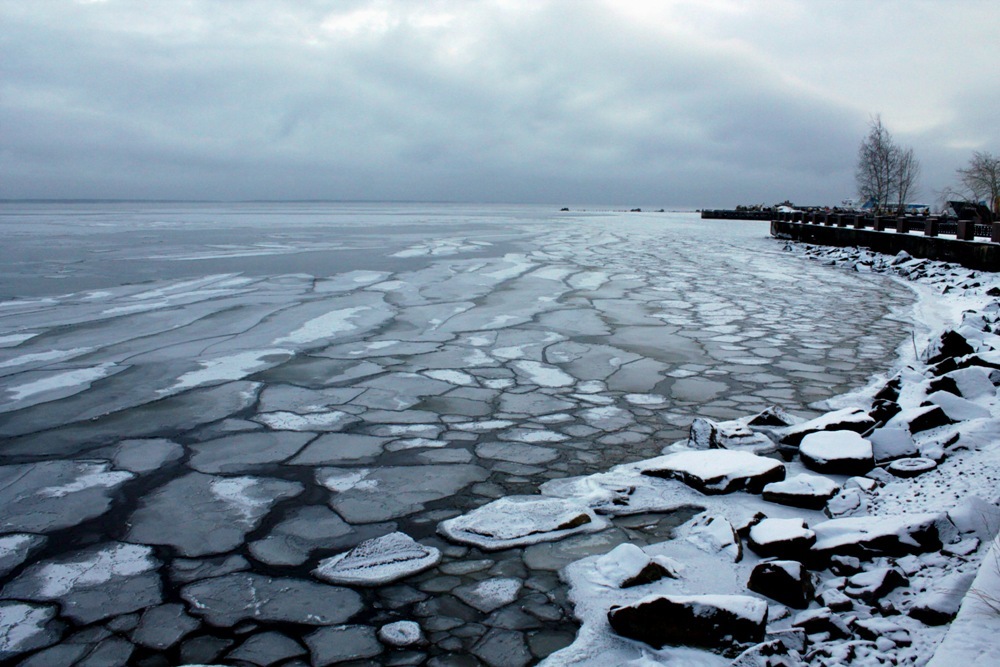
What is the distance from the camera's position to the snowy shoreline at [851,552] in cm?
197

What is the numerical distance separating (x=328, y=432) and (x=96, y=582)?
1.71 m

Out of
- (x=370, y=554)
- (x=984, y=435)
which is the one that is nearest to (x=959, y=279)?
(x=984, y=435)

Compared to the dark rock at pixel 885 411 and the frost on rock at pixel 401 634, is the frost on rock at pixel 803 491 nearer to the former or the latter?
the dark rock at pixel 885 411

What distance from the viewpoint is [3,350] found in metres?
6.38

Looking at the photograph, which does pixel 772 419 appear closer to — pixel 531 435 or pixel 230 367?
pixel 531 435

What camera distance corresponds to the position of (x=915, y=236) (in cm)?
1697

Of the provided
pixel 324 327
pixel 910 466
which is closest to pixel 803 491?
pixel 910 466

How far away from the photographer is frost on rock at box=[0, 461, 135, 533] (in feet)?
9.94

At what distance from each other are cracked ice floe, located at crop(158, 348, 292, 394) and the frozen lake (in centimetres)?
→ 3

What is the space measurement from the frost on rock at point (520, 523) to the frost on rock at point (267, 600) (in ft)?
1.91

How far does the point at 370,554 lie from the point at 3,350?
543cm

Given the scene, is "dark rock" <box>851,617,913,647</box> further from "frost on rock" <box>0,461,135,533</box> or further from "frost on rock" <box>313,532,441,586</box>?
"frost on rock" <box>0,461,135,533</box>

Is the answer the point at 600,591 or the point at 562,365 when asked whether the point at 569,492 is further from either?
the point at 562,365

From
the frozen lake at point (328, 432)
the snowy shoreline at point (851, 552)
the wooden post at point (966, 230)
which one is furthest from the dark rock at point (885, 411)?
the wooden post at point (966, 230)
